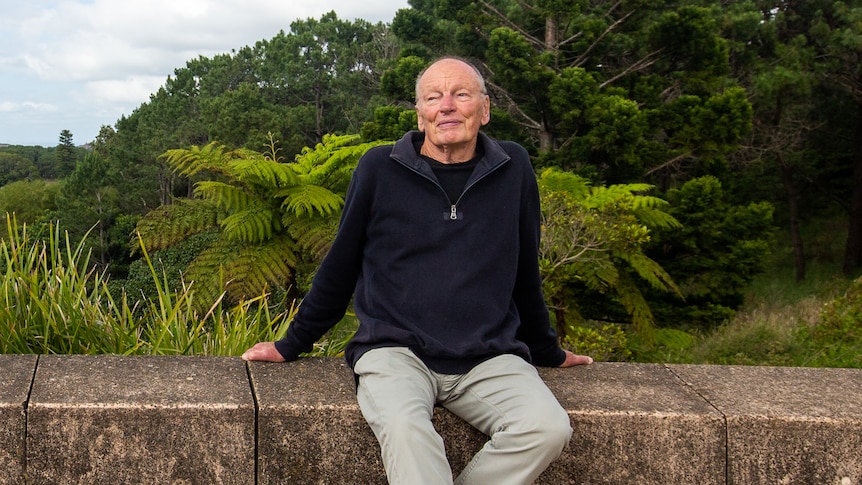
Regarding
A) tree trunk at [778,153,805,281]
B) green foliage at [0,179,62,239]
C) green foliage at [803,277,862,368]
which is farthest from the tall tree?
green foliage at [803,277,862,368]

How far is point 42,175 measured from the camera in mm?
64750

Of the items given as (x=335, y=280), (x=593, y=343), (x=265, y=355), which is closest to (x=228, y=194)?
(x=593, y=343)

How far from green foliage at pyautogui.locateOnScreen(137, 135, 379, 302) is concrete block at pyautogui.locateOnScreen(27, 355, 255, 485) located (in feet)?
13.2

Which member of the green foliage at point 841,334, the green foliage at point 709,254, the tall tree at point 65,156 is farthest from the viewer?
the tall tree at point 65,156

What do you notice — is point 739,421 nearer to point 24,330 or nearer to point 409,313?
point 409,313

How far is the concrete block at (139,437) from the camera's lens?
2.24 m

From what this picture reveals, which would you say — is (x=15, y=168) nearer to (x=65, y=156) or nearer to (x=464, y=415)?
(x=65, y=156)

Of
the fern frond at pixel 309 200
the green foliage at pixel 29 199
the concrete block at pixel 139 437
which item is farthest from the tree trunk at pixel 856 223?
the green foliage at pixel 29 199

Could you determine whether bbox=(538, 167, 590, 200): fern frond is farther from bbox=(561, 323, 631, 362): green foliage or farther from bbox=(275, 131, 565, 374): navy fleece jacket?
bbox=(275, 131, 565, 374): navy fleece jacket

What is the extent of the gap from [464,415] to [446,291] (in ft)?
1.15

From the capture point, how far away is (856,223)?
68.1 ft

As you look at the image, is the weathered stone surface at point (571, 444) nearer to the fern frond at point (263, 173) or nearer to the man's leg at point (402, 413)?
the man's leg at point (402, 413)

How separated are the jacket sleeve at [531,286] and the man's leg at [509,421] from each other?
343 millimetres

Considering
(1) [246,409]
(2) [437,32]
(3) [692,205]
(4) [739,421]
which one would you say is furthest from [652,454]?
(2) [437,32]
